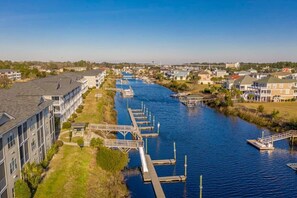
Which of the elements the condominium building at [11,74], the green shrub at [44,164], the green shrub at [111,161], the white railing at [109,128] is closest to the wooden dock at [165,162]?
the green shrub at [111,161]

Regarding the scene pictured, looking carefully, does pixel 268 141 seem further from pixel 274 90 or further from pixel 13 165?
pixel 274 90

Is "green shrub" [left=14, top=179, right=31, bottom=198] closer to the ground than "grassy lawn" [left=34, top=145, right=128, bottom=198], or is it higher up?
higher up

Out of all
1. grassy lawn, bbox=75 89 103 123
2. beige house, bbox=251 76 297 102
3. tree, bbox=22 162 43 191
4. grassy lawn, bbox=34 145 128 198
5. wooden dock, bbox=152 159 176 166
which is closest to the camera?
tree, bbox=22 162 43 191

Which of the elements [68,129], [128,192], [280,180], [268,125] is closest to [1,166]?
[128,192]

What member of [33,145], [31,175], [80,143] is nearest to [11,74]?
[80,143]

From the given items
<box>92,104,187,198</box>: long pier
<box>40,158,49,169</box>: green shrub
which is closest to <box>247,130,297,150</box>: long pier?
<box>92,104,187,198</box>: long pier

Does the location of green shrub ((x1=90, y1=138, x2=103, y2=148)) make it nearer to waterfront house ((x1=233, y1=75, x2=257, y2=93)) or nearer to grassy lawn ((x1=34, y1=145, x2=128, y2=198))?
grassy lawn ((x1=34, y1=145, x2=128, y2=198))
